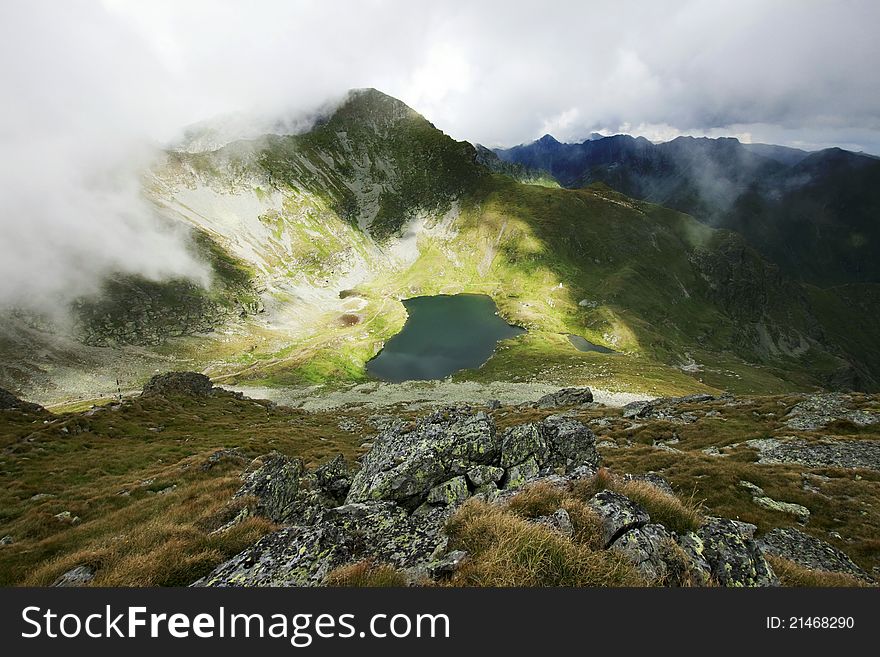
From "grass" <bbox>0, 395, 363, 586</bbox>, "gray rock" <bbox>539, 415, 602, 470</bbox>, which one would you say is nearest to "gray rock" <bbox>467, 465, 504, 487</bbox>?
"gray rock" <bbox>539, 415, 602, 470</bbox>

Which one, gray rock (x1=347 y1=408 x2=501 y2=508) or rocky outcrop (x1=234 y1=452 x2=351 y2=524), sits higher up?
gray rock (x1=347 y1=408 x2=501 y2=508)

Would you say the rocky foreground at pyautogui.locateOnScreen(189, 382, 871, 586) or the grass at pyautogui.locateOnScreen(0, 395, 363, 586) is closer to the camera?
the rocky foreground at pyautogui.locateOnScreen(189, 382, 871, 586)

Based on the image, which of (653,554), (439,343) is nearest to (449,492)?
(653,554)

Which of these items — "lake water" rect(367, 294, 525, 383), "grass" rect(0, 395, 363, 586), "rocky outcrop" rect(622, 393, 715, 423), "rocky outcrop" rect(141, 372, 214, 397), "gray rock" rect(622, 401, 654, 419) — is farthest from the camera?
"lake water" rect(367, 294, 525, 383)

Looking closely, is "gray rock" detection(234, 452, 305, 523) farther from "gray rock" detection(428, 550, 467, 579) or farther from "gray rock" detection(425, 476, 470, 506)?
"gray rock" detection(428, 550, 467, 579)

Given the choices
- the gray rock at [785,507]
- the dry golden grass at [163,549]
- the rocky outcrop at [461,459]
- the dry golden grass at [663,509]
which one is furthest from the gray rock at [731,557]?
the gray rock at [785,507]

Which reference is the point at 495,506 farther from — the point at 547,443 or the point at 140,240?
the point at 140,240

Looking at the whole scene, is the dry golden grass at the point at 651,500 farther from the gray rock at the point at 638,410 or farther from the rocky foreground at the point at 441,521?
the gray rock at the point at 638,410
